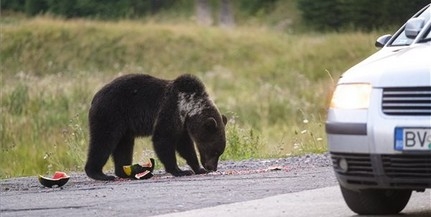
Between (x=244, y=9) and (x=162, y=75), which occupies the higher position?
(x=162, y=75)

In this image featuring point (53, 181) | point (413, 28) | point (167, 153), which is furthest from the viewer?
point (167, 153)

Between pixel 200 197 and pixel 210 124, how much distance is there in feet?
11.2

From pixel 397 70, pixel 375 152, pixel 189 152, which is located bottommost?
pixel 189 152

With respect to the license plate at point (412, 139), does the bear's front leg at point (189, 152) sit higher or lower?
lower

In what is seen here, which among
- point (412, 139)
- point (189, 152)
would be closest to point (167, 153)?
point (189, 152)

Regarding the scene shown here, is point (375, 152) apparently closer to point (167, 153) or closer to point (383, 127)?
point (383, 127)

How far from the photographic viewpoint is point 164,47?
4888cm

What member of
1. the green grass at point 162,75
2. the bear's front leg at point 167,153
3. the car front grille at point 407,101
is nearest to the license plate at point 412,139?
the car front grille at point 407,101

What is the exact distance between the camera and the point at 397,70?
906 centimetres

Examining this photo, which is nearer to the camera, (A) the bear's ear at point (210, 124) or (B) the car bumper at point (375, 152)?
(B) the car bumper at point (375, 152)

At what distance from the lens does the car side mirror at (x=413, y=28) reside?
396 inches

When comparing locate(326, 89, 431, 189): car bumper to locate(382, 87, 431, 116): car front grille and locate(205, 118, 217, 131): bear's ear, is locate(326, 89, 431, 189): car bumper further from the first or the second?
locate(205, 118, 217, 131): bear's ear

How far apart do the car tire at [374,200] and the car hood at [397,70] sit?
0.80 metres

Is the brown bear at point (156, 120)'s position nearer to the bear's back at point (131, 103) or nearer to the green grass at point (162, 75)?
the bear's back at point (131, 103)
